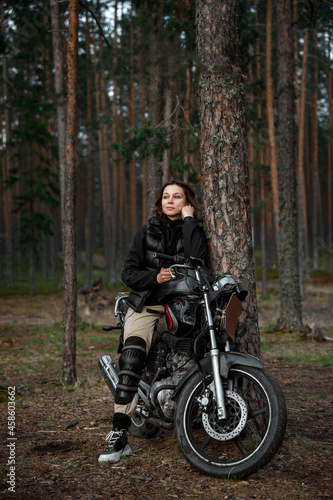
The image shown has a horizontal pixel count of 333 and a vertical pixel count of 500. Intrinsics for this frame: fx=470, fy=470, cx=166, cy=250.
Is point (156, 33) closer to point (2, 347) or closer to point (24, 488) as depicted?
point (2, 347)

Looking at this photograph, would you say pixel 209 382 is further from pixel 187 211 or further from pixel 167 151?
pixel 167 151

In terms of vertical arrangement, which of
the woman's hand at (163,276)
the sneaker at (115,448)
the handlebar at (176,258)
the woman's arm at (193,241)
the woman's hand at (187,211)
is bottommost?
the sneaker at (115,448)

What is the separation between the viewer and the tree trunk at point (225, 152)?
4.21 m

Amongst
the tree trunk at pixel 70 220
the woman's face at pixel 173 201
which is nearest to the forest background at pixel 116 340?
the tree trunk at pixel 70 220

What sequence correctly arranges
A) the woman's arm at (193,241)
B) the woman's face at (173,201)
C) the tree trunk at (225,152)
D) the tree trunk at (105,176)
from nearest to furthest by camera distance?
the woman's arm at (193,241), the tree trunk at (225,152), the woman's face at (173,201), the tree trunk at (105,176)

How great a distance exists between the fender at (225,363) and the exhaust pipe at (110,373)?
958 millimetres

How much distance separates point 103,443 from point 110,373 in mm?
621

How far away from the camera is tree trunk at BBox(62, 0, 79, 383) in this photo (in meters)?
6.87

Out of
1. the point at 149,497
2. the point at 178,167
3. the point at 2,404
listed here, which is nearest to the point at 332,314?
the point at 178,167

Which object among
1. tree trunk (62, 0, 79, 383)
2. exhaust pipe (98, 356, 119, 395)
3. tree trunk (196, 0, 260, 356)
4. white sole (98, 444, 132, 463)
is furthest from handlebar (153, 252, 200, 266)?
tree trunk (62, 0, 79, 383)

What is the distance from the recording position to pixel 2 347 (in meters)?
10.0

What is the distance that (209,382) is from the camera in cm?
359

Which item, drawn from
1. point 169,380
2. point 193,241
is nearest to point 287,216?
point 193,241

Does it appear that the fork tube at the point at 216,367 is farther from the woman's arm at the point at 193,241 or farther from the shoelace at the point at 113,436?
the shoelace at the point at 113,436
